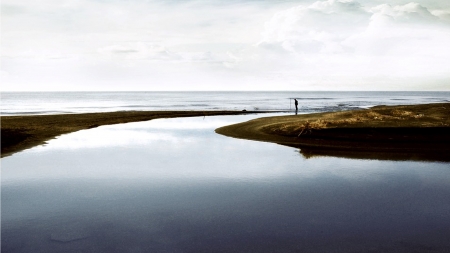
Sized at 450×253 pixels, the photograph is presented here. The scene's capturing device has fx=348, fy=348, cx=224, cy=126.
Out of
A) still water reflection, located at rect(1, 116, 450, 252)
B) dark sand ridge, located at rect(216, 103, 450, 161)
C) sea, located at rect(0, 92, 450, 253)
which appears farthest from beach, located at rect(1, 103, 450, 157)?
still water reflection, located at rect(1, 116, 450, 252)

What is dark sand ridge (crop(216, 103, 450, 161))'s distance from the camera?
28.3 m

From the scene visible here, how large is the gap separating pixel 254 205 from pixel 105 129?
35594 millimetres

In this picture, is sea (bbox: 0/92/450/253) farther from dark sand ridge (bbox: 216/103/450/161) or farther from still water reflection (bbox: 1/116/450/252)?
dark sand ridge (bbox: 216/103/450/161)

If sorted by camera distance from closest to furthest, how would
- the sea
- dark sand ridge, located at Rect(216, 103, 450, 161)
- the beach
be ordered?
the sea → dark sand ridge, located at Rect(216, 103, 450, 161) → the beach

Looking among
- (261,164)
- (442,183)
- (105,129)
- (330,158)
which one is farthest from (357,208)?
(105,129)

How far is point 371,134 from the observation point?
3422 cm

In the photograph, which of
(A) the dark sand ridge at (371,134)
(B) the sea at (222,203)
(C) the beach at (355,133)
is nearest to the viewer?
(B) the sea at (222,203)

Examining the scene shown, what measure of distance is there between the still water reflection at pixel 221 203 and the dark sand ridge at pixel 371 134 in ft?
11.9

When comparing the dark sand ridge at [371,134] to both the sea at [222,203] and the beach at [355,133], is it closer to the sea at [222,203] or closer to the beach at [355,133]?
the beach at [355,133]

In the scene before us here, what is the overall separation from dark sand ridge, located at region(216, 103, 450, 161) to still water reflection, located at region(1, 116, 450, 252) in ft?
11.9

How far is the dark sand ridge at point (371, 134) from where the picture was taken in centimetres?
2834

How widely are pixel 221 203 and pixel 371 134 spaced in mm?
Answer: 23674

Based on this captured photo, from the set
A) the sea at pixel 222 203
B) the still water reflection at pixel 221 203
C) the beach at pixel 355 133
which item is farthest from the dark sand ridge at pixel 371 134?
A: the still water reflection at pixel 221 203

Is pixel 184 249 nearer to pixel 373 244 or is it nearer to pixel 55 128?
pixel 373 244
